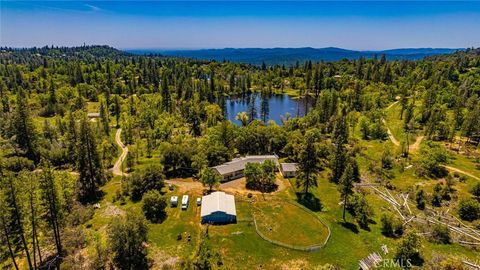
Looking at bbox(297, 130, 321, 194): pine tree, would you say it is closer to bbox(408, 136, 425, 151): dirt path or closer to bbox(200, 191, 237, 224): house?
bbox(200, 191, 237, 224): house

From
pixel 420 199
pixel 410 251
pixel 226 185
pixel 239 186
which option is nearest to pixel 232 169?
pixel 226 185

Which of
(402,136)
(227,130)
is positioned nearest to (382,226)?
(227,130)

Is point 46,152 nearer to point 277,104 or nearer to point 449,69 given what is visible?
point 277,104

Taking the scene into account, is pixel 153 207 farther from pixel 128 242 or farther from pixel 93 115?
pixel 93 115

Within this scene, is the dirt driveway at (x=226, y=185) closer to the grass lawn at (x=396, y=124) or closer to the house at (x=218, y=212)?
the house at (x=218, y=212)

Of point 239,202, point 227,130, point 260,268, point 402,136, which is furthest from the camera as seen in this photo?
point 402,136
